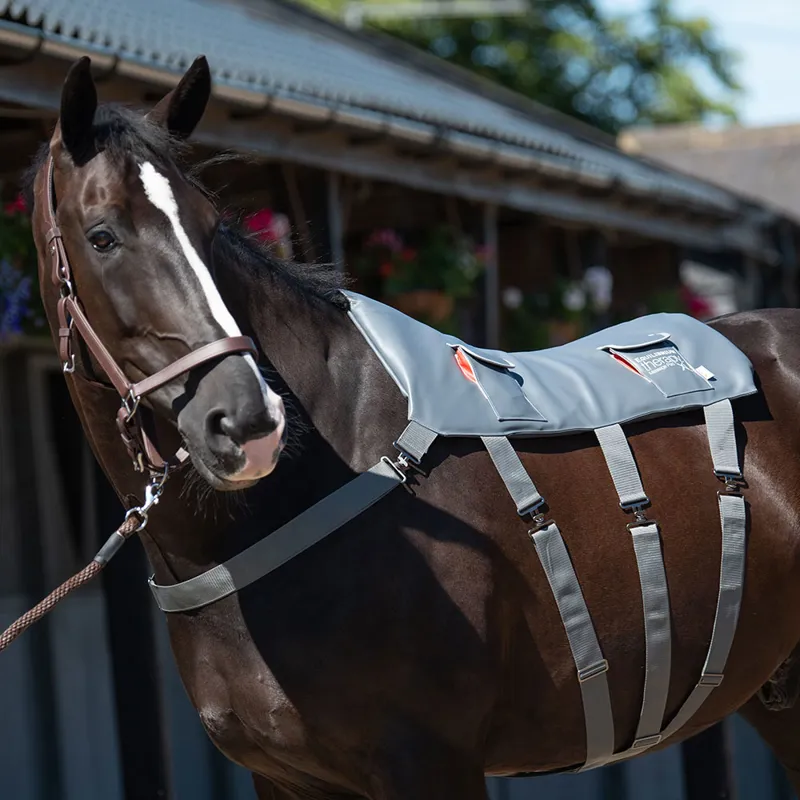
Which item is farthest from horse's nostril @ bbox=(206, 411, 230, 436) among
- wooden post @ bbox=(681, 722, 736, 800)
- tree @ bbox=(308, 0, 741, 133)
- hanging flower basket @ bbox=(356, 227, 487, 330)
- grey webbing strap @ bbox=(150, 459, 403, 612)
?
tree @ bbox=(308, 0, 741, 133)

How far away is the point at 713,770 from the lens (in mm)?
4590

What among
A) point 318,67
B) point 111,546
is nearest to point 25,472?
point 318,67

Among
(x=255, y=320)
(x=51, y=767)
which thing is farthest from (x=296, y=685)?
(x=51, y=767)

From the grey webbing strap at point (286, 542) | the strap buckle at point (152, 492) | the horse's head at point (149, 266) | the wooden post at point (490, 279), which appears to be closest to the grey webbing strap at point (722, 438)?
the grey webbing strap at point (286, 542)

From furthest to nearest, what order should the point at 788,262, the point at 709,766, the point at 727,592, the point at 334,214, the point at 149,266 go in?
the point at 788,262
the point at 334,214
the point at 709,766
the point at 727,592
the point at 149,266

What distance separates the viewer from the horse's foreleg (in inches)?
134

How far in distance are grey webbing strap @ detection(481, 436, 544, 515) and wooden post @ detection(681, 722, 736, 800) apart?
2279 millimetres

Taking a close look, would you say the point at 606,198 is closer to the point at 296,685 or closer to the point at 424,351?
the point at 424,351

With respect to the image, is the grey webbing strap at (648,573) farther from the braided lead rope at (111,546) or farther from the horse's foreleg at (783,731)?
the braided lead rope at (111,546)

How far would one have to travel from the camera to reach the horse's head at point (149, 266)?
2.23 meters

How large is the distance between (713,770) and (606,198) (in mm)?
3487

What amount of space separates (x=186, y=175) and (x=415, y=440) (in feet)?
2.21

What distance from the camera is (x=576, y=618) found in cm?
267

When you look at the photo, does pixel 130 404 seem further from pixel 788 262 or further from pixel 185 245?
pixel 788 262
